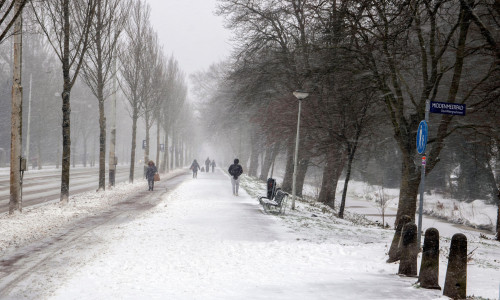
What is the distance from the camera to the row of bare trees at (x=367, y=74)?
12.5 meters

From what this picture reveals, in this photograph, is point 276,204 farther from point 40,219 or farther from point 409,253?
point 409,253

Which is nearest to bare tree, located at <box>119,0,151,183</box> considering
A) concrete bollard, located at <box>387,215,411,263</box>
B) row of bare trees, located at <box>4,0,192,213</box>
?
row of bare trees, located at <box>4,0,192,213</box>

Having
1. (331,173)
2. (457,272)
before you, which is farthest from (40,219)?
(331,173)

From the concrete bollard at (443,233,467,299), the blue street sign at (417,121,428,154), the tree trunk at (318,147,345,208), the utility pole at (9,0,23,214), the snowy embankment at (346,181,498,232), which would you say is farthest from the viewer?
the snowy embankment at (346,181,498,232)

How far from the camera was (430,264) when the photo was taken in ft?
19.4

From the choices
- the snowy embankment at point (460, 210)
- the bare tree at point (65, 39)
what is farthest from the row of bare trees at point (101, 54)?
the snowy embankment at point (460, 210)

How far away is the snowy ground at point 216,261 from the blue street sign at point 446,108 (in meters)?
2.80

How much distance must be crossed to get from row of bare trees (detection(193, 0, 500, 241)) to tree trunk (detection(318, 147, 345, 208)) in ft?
0.20

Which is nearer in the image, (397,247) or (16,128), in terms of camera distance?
(397,247)

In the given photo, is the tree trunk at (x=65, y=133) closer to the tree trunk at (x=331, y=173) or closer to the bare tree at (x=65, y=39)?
the bare tree at (x=65, y=39)

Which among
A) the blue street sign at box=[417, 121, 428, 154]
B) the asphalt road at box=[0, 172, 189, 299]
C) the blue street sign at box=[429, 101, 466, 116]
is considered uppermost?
the blue street sign at box=[429, 101, 466, 116]

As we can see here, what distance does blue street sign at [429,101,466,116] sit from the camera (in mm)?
7488

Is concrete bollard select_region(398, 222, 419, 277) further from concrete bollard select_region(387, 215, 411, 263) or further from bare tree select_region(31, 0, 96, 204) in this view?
bare tree select_region(31, 0, 96, 204)

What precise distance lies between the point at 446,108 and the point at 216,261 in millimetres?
5170
